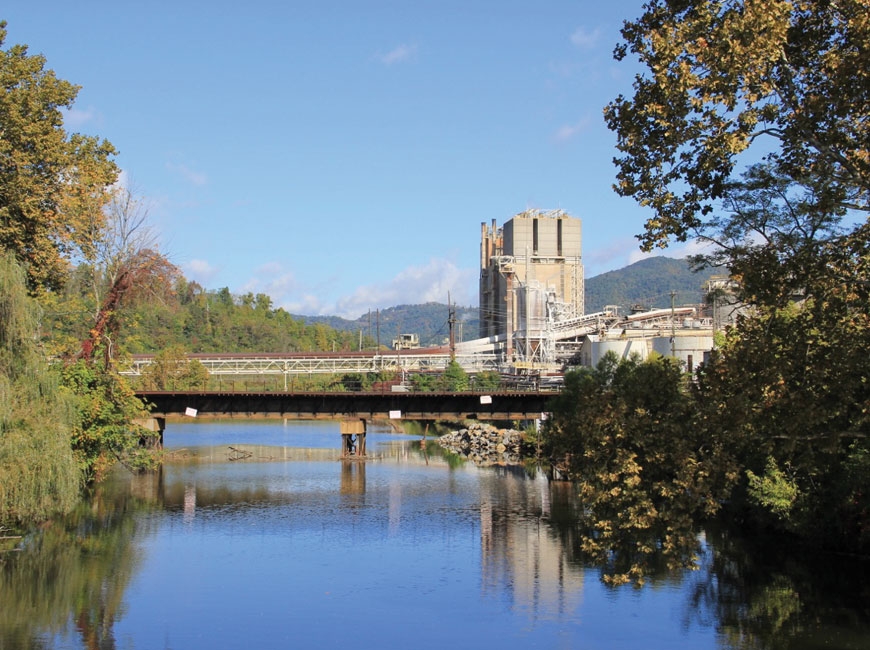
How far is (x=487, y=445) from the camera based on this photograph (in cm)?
7525

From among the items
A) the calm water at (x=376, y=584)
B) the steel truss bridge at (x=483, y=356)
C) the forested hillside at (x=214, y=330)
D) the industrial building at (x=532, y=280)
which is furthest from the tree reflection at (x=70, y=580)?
the forested hillside at (x=214, y=330)

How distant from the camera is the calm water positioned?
949 inches

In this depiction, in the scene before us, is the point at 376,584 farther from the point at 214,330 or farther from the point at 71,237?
the point at 214,330

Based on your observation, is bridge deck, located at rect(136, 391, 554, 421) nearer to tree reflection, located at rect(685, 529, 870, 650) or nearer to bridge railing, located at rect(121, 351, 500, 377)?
tree reflection, located at rect(685, 529, 870, 650)

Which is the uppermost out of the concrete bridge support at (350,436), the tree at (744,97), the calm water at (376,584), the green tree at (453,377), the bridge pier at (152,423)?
the tree at (744,97)

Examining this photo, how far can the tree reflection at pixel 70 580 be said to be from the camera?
23.9m

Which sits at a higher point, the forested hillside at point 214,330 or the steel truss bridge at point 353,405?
the forested hillside at point 214,330

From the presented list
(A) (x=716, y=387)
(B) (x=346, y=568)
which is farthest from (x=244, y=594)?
(A) (x=716, y=387)

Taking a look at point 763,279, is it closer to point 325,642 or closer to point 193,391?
point 325,642

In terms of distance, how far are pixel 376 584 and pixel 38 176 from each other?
21692 mm

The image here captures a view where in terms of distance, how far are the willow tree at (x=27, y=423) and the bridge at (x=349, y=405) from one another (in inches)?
1024

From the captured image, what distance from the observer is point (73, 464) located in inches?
1243

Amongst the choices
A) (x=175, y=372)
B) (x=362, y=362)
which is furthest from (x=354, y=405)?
(x=362, y=362)

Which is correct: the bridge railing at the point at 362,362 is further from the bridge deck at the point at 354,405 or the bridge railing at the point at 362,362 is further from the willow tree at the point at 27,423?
the willow tree at the point at 27,423
